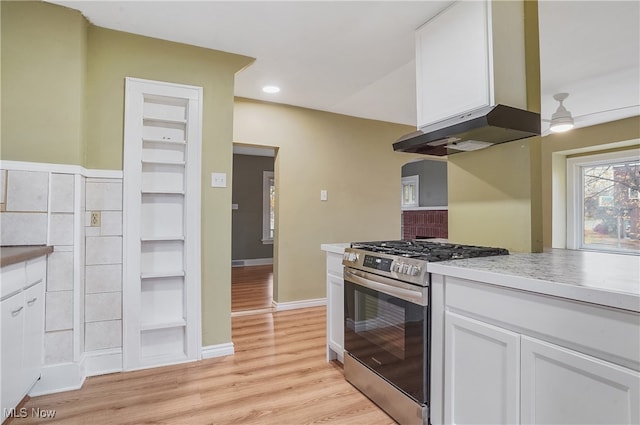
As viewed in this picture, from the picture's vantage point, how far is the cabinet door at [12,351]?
1501 millimetres

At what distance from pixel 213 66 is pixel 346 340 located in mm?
2286

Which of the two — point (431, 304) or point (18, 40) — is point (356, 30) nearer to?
point (431, 304)

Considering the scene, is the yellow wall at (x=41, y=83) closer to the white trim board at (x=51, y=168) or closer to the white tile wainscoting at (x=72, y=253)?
the white trim board at (x=51, y=168)

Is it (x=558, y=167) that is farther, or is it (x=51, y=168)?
(x=558, y=167)

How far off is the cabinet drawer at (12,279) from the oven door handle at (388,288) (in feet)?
5.71

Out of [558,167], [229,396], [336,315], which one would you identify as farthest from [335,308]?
[558,167]

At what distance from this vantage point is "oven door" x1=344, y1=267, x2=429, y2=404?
1566mm

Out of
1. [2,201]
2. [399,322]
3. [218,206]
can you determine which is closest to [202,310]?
[218,206]

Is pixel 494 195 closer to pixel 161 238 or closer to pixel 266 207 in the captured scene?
pixel 161 238

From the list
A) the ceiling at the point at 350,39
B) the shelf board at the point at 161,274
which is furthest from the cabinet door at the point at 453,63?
the shelf board at the point at 161,274

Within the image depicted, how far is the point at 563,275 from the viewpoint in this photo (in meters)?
1.18

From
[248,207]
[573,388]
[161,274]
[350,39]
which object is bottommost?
[573,388]

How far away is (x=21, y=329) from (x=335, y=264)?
5.88 feet

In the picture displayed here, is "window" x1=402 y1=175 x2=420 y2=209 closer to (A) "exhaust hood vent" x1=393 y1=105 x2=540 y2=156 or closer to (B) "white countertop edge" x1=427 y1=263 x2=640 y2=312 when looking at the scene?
(A) "exhaust hood vent" x1=393 y1=105 x2=540 y2=156
